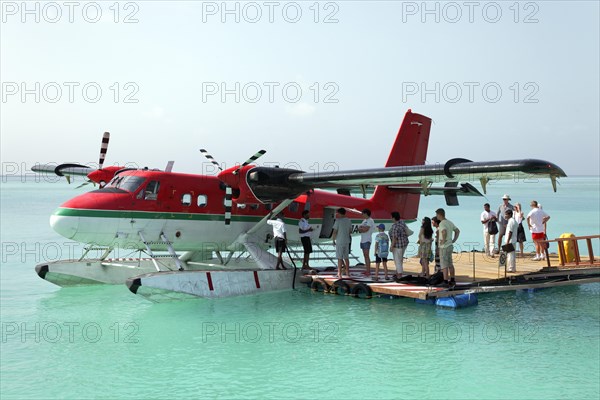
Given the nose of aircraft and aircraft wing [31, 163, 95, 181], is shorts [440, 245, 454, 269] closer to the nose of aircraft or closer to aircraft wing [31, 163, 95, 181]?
the nose of aircraft

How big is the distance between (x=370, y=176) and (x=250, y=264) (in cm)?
468

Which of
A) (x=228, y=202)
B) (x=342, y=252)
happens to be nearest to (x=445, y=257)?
(x=342, y=252)

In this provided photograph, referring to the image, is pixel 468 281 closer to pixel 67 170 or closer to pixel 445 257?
pixel 445 257

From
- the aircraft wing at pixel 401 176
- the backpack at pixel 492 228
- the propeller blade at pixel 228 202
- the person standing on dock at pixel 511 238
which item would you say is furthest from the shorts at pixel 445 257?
the propeller blade at pixel 228 202

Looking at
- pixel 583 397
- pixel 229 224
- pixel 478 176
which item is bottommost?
pixel 583 397

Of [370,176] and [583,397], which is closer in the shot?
[583,397]

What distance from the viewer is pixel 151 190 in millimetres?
13414

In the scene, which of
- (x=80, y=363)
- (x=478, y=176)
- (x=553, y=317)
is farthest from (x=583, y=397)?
(x=80, y=363)

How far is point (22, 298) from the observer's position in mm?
13891

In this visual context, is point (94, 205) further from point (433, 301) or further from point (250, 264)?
point (433, 301)

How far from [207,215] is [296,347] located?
5.54 m

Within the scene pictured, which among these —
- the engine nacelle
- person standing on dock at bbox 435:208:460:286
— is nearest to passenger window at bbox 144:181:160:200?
the engine nacelle

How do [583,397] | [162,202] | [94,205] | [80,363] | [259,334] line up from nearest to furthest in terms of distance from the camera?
[583,397] < [80,363] < [259,334] < [94,205] < [162,202]

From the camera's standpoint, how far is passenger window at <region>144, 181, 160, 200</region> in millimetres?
13352
